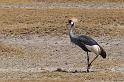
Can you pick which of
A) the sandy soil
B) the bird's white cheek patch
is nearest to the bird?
the bird's white cheek patch

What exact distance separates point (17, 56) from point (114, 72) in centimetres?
433

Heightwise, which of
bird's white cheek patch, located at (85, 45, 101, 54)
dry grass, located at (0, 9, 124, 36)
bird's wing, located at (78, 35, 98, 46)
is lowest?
dry grass, located at (0, 9, 124, 36)

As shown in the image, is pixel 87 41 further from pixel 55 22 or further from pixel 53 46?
pixel 55 22

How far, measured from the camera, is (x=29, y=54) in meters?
22.5

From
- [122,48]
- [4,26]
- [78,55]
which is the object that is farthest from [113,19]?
[78,55]

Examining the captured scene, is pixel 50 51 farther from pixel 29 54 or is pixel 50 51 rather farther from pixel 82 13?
pixel 82 13

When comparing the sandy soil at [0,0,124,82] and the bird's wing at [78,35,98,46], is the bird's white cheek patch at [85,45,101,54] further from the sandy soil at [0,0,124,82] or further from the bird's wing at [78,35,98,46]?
the sandy soil at [0,0,124,82]

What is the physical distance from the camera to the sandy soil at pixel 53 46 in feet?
59.7

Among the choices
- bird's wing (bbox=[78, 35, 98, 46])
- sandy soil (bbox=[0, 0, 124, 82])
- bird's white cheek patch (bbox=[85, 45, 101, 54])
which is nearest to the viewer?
sandy soil (bbox=[0, 0, 124, 82])

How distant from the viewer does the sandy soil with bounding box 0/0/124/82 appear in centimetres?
1820

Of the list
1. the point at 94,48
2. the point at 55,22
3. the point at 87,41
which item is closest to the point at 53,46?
the point at 55,22

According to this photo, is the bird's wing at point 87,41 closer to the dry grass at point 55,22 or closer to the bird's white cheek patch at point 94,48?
the bird's white cheek patch at point 94,48

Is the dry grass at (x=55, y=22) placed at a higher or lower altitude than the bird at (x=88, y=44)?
lower

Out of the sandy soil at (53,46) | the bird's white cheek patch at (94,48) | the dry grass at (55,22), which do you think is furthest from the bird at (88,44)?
the dry grass at (55,22)
